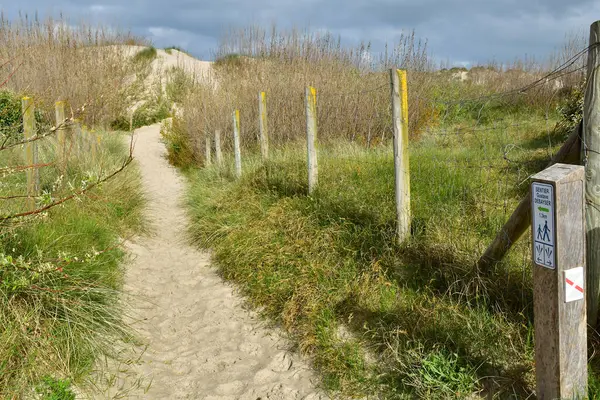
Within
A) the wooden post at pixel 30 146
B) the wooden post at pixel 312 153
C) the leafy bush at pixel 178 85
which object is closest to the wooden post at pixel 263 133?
the wooden post at pixel 312 153

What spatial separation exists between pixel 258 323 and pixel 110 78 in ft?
54.9

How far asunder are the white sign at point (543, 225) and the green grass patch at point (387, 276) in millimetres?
933

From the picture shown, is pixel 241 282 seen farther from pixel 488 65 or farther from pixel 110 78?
pixel 488 65

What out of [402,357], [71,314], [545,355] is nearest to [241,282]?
[71,314]

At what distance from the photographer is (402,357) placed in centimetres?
348

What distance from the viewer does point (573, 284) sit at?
8.24 feet

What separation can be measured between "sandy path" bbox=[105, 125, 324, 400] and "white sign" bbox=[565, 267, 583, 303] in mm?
1802

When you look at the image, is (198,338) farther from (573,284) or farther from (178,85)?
(178,85)

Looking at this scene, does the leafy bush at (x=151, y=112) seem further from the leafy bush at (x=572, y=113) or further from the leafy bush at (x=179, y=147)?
the leafy bush at (x=572, y=113)

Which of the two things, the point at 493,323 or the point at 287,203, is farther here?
the point at 287,203

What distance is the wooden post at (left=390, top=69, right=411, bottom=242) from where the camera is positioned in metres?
4.71

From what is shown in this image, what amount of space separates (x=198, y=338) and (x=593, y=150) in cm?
355

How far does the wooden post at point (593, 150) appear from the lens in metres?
2.85

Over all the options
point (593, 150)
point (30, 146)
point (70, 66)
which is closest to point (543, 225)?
point (593, 150)
